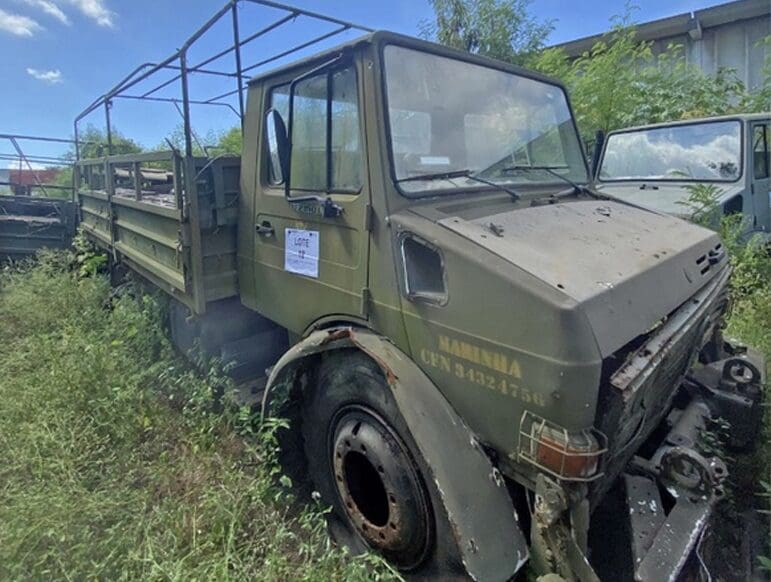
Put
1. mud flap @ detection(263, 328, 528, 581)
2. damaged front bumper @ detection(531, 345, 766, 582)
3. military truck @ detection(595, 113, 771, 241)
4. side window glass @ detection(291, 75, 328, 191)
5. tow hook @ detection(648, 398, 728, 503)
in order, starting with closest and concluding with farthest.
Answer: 1. damaged front bumper @ detection(531, 345, 766, 582)
2. mud flap @ detection(263, 328, 528, 581)
3. tow hook @ detection(648, 398, 728, 503)
4. side window glass @ detection(291, 75, 328, 191)
5. military truck @ detection(595, 113, 771, 241)

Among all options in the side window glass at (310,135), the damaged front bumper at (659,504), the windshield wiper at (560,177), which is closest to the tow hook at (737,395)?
the damaged front bumper at (659,504)

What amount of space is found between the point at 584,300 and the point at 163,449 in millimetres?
2759

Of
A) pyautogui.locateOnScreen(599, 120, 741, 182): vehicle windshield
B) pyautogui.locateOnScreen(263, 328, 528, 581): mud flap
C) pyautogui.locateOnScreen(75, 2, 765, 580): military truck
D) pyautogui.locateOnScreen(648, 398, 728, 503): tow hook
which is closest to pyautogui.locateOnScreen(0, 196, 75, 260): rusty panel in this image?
pyautogui.locateOnScreen(75, 2, 765, 580): military truck

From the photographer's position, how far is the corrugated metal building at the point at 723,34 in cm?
1028

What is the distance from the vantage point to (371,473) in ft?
7.88

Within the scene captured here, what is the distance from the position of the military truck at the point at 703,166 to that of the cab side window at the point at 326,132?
12.2 ft

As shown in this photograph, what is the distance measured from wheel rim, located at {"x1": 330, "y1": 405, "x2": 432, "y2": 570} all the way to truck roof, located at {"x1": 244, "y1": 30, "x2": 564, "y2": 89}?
161cm

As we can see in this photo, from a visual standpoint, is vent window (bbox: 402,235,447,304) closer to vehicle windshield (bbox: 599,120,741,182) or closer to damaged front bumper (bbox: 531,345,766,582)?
damaged front bumper (bbox: 531,345,766,582)

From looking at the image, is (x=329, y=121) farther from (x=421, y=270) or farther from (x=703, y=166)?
(x=703, y=166)

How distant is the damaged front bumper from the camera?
5.20 feet

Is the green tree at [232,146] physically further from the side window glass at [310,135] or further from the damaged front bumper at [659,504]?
the damaged front bumper at [659,504]

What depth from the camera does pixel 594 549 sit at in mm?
2311

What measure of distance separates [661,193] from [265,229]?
181 inches

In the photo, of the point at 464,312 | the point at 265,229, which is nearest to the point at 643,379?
the point at 464,312
